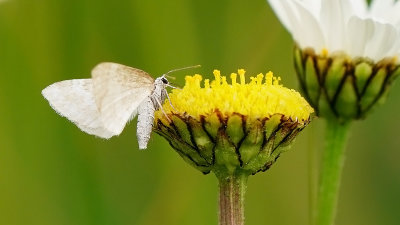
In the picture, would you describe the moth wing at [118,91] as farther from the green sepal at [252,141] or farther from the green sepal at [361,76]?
the green sepal at [361,76]

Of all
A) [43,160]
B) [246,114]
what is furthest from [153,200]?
[246,114]

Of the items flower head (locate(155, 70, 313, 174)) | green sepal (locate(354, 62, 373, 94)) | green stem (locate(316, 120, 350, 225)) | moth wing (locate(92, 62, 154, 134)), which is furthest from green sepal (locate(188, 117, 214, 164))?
green sepal (locate(354, 62, 373, 94))

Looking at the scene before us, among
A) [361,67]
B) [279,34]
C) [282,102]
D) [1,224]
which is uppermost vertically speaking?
[279,34]

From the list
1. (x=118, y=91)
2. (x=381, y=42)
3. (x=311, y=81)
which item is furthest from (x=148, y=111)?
(x=381, y=42)

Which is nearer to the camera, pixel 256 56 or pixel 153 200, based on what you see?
pixel 153 200

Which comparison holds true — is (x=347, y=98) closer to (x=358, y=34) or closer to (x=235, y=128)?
(x=358, y=34)

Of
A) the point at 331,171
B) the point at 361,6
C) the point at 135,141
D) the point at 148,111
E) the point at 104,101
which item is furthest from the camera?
the point at 135,141

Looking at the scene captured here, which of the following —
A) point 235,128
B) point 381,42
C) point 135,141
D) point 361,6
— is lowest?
point 235,128

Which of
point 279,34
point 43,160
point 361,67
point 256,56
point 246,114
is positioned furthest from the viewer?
point 279,34

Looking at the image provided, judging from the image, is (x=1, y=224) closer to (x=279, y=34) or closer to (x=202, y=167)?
(x=202, y=167)
